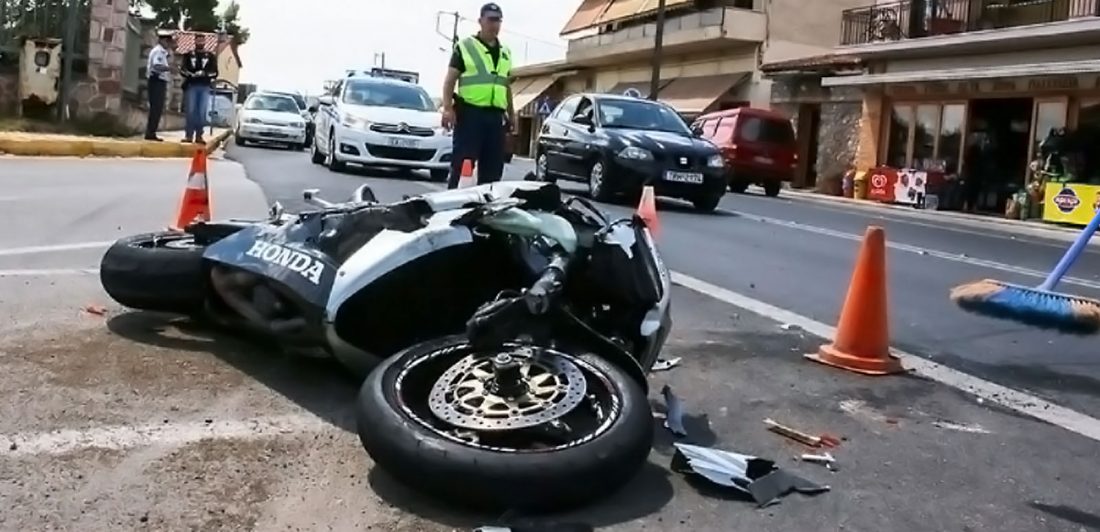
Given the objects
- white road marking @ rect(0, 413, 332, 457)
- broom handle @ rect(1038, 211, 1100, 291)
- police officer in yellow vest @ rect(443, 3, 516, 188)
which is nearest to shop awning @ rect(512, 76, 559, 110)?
police officer in yellow vest @ rect(443, 3, 516, 188)

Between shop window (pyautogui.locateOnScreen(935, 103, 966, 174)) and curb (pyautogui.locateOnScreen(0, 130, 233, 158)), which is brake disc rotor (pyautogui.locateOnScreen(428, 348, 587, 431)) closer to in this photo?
curb (pyautogui.locateOnScreen(0, 130, 233, 158))

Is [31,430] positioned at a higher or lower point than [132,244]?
lower

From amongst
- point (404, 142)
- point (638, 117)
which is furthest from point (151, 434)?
point (404, 142)

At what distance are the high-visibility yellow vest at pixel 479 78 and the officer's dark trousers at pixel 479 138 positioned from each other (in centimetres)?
8

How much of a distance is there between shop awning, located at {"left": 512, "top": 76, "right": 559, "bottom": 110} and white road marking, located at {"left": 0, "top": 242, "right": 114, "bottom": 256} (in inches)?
2170

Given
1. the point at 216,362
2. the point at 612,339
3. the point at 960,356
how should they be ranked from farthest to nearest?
1. the point at 960,356
2. the point at 216,362
3. the point at 612,339

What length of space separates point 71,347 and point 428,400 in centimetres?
205

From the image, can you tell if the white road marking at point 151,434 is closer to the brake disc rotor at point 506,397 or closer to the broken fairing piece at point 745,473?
the brake disc rotor at point 506,397

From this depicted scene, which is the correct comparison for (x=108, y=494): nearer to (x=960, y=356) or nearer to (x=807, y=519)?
(x=807, y=519)

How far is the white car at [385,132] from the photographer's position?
17734mm

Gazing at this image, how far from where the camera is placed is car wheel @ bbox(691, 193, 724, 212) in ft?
51.8

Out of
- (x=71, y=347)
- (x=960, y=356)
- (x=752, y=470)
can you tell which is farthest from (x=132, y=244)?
(x=960, y=356)

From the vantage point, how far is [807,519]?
3568 mm

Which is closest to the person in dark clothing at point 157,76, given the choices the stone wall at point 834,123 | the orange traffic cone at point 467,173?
the orange traffic cone at point 467,173
